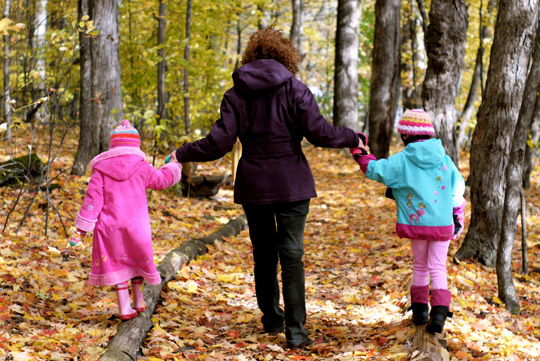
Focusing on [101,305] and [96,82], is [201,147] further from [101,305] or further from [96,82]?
[96,82]

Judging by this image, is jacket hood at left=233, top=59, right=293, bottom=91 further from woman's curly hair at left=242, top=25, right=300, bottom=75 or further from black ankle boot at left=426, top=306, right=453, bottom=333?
black ankle boot at left=426, top=306, right=453, bottom=333

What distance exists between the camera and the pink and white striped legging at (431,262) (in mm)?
3791

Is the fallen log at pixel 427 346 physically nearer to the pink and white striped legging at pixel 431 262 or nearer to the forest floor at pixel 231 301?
the forest floor at pixel 231 301

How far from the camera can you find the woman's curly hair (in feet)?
12.5

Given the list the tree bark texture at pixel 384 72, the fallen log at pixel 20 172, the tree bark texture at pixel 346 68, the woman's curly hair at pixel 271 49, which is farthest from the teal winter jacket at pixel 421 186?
the tree bark texture at pixel 346 68

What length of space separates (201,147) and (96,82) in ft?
17.2

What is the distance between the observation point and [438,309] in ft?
12.4

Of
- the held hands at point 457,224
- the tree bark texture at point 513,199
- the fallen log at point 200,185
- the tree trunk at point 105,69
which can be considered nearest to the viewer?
the held hands at point 457,224

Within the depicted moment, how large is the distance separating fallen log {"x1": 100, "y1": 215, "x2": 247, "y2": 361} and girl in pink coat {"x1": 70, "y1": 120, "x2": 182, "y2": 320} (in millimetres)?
→ 138

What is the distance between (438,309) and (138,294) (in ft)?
7.11

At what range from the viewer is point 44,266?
15.9 feet

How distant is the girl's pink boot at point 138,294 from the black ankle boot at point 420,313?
2000 mm

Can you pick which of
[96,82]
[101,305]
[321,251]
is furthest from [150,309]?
[96,82]

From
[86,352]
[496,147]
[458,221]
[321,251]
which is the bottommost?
[321,251]
